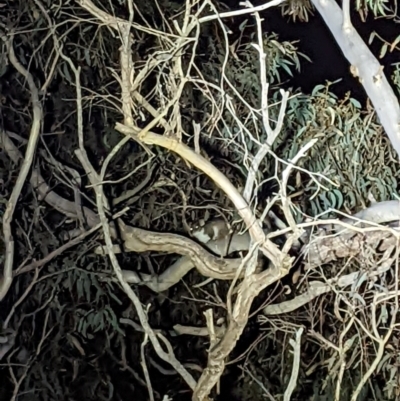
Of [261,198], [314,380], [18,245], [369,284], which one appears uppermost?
[18,245]

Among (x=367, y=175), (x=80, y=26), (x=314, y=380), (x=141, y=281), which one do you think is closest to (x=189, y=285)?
(x=141, y=281)

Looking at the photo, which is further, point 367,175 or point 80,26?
point 80,26

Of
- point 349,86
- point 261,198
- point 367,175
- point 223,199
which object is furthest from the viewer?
point 349,86

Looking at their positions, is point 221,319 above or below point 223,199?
below

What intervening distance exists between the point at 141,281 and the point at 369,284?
2.70 feet

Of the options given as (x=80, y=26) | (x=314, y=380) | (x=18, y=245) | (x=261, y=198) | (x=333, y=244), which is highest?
(x=80, y=26)

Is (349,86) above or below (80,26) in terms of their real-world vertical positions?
below

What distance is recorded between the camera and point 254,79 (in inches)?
113

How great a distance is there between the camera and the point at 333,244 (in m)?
2.26

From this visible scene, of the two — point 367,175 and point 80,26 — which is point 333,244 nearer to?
point 367,175

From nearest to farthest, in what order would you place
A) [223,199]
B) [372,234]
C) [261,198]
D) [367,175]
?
1. [372,234]
2. [261,198]
3. [367,175]
4. [223,199]

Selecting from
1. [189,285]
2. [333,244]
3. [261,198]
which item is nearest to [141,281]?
[189,285]

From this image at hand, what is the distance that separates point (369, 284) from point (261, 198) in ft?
1.42

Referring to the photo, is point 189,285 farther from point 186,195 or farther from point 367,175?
point 367,175
